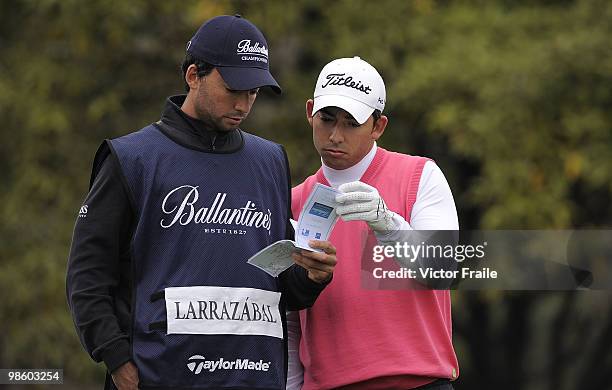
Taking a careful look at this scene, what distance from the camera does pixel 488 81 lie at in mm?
9766

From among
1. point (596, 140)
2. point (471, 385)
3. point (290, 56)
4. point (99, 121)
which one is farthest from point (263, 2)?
point (471, 385)

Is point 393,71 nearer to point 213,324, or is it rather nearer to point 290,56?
point 290,56

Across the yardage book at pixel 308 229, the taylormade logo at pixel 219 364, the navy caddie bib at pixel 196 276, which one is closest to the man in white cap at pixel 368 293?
the yardage book at pixel 308 229

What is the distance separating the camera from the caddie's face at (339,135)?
471 centimetres

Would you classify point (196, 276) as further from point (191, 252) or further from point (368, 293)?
point (368, 293)

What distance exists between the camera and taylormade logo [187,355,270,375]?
4.23m

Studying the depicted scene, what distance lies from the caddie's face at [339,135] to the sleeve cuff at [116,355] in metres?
1.09

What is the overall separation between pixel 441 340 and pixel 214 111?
3.81 ft

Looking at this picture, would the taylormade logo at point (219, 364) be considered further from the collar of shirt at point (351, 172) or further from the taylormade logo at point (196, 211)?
the collar of shirt at point (351, 172)

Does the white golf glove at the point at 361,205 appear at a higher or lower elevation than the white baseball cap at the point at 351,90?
lower

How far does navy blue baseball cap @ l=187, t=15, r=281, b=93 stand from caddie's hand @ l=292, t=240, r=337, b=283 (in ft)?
1.92

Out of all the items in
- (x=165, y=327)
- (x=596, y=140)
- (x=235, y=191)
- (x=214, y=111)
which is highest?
(x=596, y=140)
